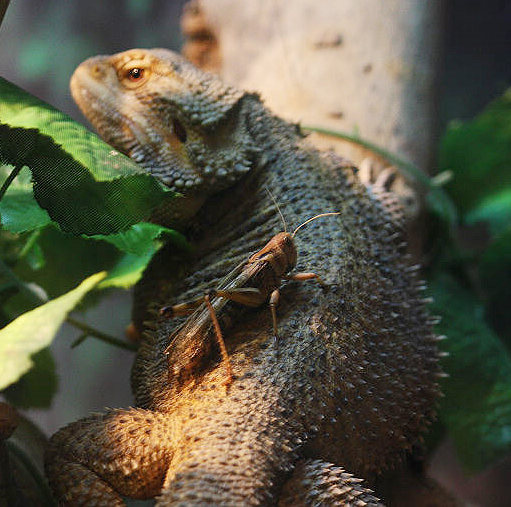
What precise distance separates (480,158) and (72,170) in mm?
2526

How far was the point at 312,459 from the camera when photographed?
4.97ft

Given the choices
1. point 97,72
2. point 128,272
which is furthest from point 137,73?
point 128,272

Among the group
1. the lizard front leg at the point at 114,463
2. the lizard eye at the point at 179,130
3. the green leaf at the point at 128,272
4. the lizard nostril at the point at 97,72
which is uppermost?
the lizard nostril at the point at 97,72

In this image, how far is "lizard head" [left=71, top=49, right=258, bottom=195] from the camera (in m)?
2.02

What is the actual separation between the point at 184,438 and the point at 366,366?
582mm

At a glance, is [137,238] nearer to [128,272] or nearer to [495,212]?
[128,272]

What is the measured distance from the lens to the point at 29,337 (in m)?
1.08

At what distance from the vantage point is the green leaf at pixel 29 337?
3.47ft

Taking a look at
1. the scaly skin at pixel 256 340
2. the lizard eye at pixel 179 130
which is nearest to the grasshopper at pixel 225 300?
the scaly skin at pixel 256 340

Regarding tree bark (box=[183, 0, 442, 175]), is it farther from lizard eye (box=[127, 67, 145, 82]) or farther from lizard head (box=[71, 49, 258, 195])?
lizard eye (box=[127, 67, 145, 82])

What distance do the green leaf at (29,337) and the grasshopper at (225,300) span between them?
51cm

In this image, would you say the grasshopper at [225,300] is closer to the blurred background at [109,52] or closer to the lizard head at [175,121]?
the lizard head at [175,121]

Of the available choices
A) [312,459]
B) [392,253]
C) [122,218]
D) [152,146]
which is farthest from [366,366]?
[152,146]

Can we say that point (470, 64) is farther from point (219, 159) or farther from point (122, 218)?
point (122, 218)
